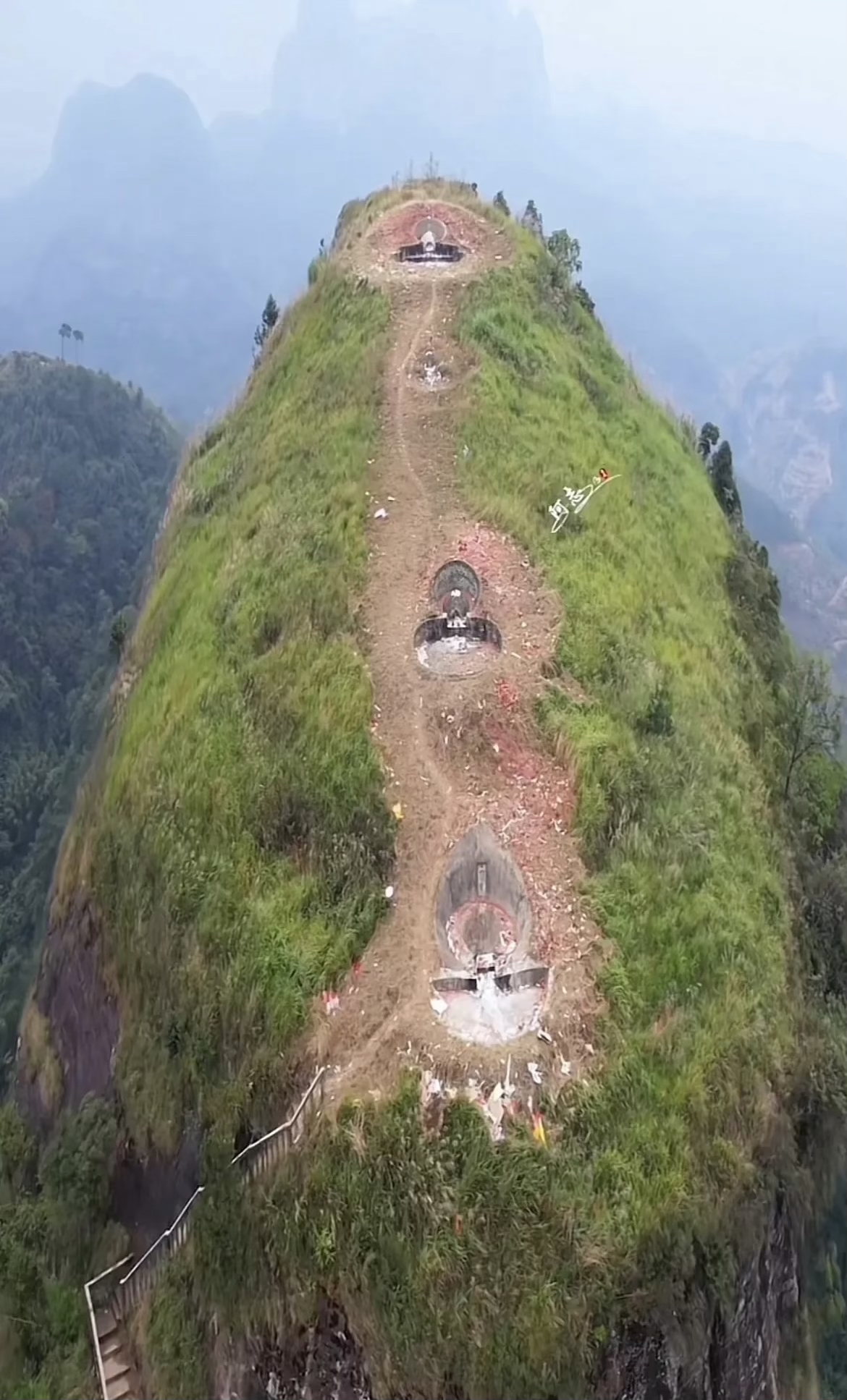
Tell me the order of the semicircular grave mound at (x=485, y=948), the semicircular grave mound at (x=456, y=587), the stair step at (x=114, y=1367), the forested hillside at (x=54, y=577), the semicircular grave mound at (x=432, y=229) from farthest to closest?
the forested hillside at (x=54, y=577) < the semicircular grave mound at (x=432, y=229) < the semicircular grave mound at (x=456, y=587) < the stair step at (x=114, y=1367) < the semicircular grave mound at (x=485, y=948)

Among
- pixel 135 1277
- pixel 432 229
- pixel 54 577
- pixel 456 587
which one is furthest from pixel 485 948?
pixel 54 577

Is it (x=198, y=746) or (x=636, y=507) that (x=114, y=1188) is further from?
(x=636, y=507)

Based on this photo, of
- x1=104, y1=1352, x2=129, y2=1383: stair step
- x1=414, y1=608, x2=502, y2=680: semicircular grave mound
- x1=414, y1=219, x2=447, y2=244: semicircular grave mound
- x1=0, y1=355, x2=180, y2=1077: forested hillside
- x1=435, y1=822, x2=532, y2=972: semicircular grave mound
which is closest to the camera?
x1=104, y1=1352, x2=129, y2=1383: stair step

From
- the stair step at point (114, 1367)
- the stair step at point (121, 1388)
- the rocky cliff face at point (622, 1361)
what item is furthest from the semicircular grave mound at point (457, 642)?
the stair step at point (121, 1388)

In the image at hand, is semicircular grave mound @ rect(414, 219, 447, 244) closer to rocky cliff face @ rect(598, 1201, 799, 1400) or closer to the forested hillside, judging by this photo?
the forested hillside

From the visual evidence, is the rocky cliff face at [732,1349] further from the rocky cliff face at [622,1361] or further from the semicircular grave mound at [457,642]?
the semicircular grave mound at [457,642]

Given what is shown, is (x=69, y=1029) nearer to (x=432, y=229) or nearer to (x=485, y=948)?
(x=485, y=948)

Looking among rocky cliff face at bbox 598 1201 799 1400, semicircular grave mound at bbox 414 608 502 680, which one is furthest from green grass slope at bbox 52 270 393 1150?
rocky cliff face at bbox 598 1201 799 1400
